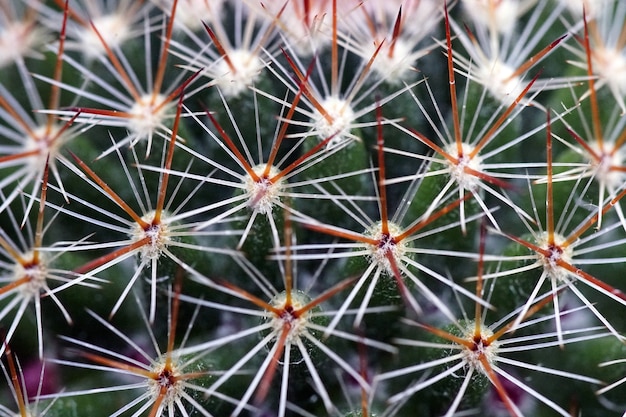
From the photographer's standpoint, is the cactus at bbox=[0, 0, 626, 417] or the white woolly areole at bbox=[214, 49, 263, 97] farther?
the white woolly areole at bbox=[214, 49, 263, 97]

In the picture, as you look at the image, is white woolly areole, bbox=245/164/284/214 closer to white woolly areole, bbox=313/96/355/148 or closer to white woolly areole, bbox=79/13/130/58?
white woolly areole, bbox=313/96/355/148

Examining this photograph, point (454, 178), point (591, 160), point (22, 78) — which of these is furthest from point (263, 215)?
point (22, 78)

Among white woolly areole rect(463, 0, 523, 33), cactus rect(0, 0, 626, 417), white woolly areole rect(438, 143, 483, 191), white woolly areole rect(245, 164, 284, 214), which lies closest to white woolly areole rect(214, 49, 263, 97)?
cactus rect(0, 0, 626, 417)

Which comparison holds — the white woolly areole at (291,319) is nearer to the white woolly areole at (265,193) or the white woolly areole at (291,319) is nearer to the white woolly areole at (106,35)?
the white woolly areole at (265,193)

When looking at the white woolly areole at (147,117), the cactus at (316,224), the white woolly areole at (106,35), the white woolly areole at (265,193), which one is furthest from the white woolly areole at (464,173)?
the white woolly areole at (106,35)

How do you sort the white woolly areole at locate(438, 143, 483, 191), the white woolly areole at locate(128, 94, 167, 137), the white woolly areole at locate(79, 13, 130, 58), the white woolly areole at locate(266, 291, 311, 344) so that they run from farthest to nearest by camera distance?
1. the white woolly areole at locate(79, 13, 130, 58)
2. the white woolly areole at locate(128, 94, 167, 137)
3. the white woolly areole at locate(438, 143, 483, 191)
4. the white woolly areole at locate(266, 291, 311, 344)

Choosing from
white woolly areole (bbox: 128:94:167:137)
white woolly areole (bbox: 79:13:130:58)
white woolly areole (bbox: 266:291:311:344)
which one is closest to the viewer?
white woolly areole (bbox: 266:291:311:344)

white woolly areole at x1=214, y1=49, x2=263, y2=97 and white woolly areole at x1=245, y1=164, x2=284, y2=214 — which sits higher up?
white woolly areole at x1=214, y1=49, x2=263, y2=97

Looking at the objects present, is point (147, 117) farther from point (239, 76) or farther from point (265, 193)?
point (265, 193)

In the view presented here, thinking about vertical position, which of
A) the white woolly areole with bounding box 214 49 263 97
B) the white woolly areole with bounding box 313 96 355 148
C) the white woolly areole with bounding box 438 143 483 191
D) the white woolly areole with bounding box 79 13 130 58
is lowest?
the white woolly areole with bounding box 438 143 483 191

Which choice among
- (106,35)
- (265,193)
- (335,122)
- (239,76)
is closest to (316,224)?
(265,193)

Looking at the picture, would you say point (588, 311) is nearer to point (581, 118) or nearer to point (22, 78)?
point (581, 118)
